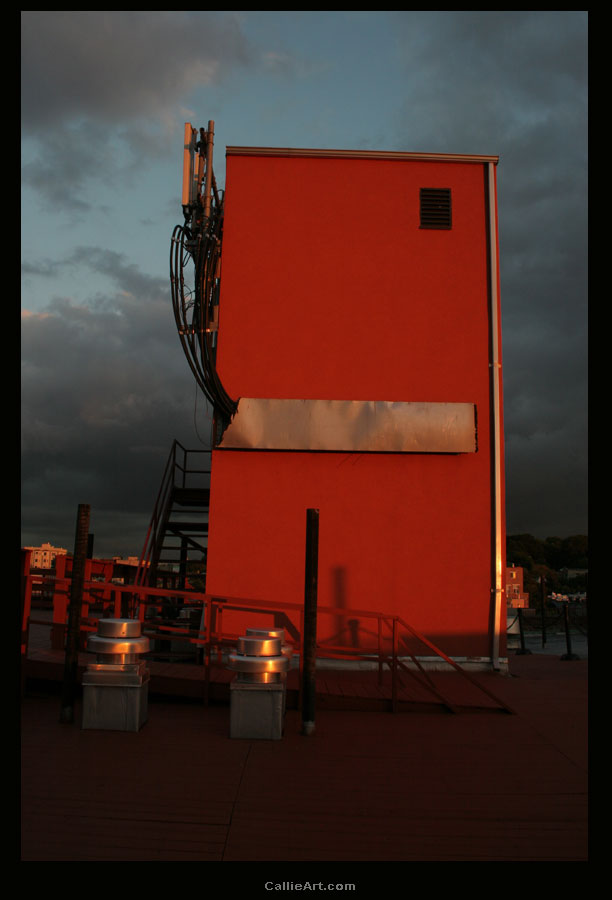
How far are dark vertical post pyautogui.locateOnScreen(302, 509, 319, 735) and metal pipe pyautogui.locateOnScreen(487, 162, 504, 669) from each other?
552 centimetres

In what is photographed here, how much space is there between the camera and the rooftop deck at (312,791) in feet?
13.7

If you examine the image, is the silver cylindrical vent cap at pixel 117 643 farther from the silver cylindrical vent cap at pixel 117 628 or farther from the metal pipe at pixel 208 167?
the metal pipe at pixel 208 167

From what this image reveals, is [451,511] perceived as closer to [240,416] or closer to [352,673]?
[352,673]

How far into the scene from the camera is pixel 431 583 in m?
11.8

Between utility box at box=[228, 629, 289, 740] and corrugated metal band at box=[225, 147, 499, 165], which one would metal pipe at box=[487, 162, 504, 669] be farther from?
utility box at box=[228, 629, 289, 740]

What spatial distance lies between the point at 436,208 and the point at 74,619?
32.4 ft

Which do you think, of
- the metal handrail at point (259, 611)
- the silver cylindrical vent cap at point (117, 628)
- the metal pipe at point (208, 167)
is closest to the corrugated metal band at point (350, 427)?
the metal handrail at point (259, 611)

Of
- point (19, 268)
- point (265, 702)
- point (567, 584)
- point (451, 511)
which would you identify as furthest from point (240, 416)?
point (567, 584)

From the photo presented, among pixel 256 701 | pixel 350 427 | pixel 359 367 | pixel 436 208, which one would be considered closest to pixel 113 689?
pixel 256 701

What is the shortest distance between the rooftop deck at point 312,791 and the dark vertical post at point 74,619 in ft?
0.83

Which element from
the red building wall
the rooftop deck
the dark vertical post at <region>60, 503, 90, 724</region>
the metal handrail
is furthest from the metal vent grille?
the rooftop deck

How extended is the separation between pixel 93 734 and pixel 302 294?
8.41 metres

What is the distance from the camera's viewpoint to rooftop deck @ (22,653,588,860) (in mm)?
4168

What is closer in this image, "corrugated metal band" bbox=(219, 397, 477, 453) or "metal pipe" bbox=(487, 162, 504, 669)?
"metal pipe" bbox=(487, 162, 504, 669)
